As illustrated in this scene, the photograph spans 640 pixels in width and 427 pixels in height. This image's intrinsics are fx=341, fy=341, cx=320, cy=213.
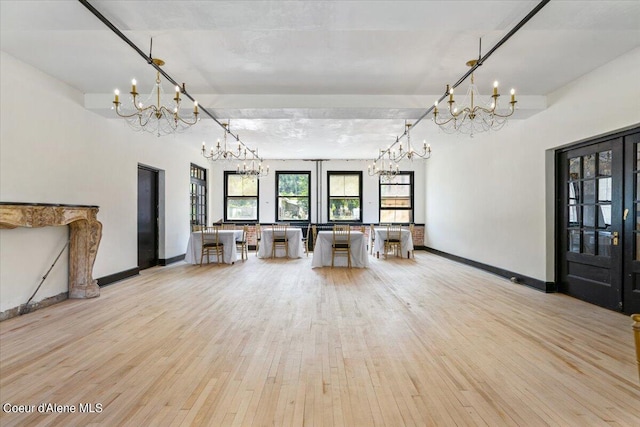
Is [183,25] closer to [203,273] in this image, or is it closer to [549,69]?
[549,69]

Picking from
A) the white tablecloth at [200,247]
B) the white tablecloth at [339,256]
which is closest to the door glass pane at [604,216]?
the white tablecloth at [339,256]

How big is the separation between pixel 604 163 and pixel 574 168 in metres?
0.53

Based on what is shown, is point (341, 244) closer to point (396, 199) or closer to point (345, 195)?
point (345, 195)

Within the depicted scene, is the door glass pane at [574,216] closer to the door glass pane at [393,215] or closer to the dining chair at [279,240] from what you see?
the dining chair at [279,240]

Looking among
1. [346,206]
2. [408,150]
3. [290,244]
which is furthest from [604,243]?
[346,206]

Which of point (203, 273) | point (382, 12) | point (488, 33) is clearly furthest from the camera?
point (203, 273)

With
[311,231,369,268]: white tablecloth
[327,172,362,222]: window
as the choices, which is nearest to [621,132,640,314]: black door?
[311,231,369,268]: white tablecloth

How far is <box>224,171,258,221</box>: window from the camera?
1163 centimetres

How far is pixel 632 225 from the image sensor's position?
13.2ft

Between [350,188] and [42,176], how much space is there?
8.64 meters

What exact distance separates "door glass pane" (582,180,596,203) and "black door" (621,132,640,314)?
52 centimetres

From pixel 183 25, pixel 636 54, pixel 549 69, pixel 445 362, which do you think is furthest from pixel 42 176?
pixel 636 54

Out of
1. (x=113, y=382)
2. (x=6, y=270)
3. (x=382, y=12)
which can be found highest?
(x=382, y=12)

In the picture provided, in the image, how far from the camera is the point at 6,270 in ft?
12.9
